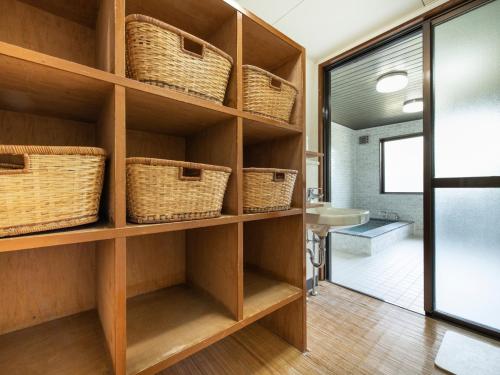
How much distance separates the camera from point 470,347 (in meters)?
1.24

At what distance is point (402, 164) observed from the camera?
4500mm

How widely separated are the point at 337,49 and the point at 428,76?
76 cm

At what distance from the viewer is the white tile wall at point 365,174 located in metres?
4.32

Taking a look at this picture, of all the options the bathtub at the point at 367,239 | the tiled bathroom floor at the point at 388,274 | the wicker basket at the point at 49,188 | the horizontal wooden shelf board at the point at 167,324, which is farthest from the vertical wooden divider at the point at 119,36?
the bathtub at the point at 367,239

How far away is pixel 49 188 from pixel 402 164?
5.27 m

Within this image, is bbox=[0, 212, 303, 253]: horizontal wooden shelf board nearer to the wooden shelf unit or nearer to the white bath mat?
the wooden shelf unit

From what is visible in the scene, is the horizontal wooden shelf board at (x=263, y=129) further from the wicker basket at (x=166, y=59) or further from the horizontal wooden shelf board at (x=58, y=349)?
the horizontal wooden shelf board at (x=58, y=349)

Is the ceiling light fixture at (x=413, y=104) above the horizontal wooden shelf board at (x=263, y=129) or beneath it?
above

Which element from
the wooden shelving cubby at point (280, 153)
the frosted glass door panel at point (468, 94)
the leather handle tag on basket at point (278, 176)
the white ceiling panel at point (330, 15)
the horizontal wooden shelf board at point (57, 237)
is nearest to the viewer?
the horizontal wooden shelf board at point (57, 237)

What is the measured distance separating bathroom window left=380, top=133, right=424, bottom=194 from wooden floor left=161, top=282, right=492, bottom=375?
11.6 feet

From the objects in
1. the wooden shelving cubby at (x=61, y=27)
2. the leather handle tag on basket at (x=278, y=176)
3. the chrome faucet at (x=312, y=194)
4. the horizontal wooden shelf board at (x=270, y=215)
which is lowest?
the horizontal wooden shelf board at (x=270, y=215)

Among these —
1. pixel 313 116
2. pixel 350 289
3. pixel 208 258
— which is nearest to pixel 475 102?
pixel 313 116

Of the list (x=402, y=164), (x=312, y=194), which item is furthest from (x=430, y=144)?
(x=402, y=164)

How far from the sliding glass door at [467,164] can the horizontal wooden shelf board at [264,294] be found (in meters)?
1.13
